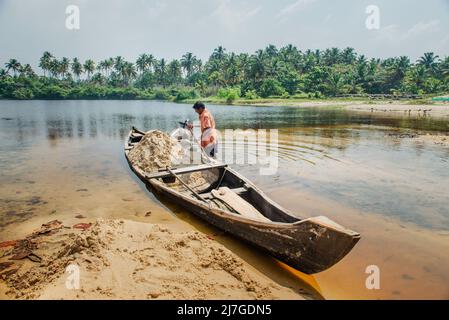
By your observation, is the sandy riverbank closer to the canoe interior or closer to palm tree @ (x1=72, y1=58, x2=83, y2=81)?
the canoe interior

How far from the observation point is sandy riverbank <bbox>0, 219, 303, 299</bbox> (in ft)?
11.5

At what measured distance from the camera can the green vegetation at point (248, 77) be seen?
174 ft

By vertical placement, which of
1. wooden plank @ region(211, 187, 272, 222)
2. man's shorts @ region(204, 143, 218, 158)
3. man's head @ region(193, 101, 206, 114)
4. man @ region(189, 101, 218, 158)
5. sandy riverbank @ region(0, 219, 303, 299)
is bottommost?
sandy riverbank @ region(0, 219, 303, 299)

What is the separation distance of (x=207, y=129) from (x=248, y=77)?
60.7 metres

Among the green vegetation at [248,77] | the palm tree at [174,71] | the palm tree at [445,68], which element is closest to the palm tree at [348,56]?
the green vegetation at [248,77]

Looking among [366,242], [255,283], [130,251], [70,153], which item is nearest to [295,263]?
[255,283]

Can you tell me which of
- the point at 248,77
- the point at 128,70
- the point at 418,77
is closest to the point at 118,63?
the point at 128,70

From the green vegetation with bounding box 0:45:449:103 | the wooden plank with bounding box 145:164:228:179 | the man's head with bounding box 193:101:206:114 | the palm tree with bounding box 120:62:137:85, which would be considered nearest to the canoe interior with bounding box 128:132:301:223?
the wooden plank with bounding box 145:164:228:179

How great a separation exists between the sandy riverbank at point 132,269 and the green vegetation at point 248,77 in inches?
2064

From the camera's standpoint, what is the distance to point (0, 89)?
6962 centimetres

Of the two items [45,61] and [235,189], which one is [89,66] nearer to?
[45,61]

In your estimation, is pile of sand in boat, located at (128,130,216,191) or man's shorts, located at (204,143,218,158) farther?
man's shorts, located at (204,143,218,158)

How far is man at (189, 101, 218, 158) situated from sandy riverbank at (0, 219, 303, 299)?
13.1 ft
